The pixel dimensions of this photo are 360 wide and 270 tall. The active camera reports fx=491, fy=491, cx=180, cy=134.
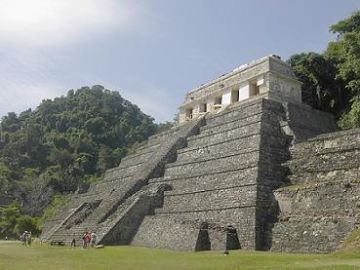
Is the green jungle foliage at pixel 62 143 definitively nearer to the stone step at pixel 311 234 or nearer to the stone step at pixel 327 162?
the stone step at pixel 327 162

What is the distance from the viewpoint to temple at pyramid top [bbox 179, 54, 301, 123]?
2630cm

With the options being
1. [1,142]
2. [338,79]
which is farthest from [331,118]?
[1,142]

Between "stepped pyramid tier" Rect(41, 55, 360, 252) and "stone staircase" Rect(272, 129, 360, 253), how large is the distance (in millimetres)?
39

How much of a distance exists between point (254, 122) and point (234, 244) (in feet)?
23.4

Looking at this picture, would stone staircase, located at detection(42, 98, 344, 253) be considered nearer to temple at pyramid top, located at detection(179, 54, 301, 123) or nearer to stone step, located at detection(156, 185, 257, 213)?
stone step, located at detection(156, 185, 257, 213)

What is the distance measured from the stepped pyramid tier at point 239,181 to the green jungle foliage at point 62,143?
26.1 m

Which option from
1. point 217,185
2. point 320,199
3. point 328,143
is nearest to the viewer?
point 320,199

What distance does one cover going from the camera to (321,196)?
55.1 ft

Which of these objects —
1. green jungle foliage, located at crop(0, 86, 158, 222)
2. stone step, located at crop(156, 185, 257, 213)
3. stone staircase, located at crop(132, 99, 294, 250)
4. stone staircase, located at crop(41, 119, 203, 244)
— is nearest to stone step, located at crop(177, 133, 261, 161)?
stone staircase, located at crop(132, 99, 294, 250)

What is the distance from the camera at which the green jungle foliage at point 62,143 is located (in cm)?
5583

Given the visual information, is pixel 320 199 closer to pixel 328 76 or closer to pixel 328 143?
pixel 328 143

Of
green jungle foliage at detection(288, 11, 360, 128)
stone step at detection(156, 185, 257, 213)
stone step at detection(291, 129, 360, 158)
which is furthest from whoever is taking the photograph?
green jungle foliage at detection(288, 11, 360, 128)

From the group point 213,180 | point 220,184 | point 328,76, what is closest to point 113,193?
point 213,180

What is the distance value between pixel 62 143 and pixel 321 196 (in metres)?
58.8
